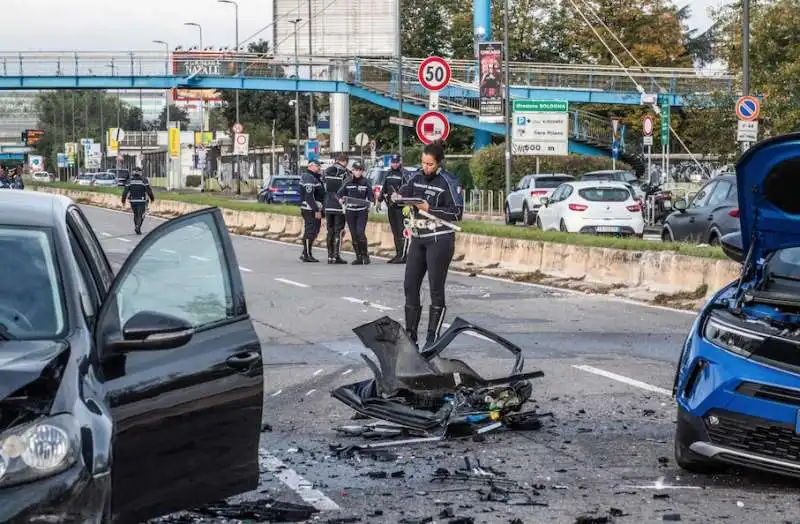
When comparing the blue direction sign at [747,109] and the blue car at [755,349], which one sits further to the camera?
the blue direction sign at [747,109]

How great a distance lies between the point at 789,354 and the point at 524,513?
4.70ft

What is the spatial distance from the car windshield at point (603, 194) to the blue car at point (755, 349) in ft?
75.5

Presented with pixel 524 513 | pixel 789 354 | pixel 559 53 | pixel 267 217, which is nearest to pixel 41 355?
pixel 524 513

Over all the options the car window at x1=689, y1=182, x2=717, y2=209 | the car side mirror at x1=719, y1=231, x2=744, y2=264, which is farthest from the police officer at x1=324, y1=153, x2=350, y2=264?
the car side mirror at x1=719, y1=231, x2=744, y2=264

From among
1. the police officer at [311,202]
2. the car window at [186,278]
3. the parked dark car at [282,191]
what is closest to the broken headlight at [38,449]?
the car window at [186,278]

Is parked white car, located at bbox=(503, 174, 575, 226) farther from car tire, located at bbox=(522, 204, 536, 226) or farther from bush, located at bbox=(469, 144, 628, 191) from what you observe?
bush, located at bbox=(469, 144, 628, 191)

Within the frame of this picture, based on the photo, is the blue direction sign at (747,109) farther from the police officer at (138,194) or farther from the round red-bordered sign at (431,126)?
the police officer at (138,194)

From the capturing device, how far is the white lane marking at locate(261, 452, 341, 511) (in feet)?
22.4

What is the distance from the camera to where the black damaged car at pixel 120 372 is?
14.3 ft

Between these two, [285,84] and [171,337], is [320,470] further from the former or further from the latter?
[285,84]

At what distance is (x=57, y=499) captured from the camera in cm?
425

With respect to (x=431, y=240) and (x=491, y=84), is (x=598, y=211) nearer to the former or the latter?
(x=491, y=84)

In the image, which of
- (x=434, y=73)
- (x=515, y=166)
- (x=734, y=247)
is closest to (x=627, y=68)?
(x=515, y=166)

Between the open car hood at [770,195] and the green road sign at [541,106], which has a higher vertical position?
the green road sign at [541,106]
